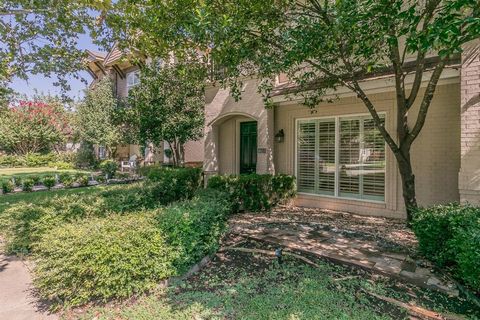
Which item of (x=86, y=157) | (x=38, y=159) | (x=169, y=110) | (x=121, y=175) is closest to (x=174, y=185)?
(x=169, y=110)

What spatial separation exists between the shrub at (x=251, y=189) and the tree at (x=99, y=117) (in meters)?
15.0

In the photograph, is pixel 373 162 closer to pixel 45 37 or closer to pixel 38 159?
pixel 45 37

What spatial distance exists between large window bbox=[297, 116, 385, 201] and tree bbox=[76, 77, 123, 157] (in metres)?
15.8

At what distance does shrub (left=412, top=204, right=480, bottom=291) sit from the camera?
3.74 metres

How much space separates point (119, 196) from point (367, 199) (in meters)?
7.21

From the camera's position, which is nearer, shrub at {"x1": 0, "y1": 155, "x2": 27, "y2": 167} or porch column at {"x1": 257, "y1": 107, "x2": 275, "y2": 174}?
porch column at {"x1": 257, "y1": 107, "x2": 275, "y2": 174}

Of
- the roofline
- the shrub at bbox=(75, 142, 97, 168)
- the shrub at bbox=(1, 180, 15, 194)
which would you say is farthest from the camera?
the shrub at bbox=(75, 142, 97, 168)

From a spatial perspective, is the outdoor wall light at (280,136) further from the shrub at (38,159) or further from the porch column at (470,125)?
the shrub at (38,159)

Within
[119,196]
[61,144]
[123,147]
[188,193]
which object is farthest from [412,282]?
[61,144]

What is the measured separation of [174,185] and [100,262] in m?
6.15

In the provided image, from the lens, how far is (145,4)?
7.55 meters

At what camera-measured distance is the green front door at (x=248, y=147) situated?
12.4m

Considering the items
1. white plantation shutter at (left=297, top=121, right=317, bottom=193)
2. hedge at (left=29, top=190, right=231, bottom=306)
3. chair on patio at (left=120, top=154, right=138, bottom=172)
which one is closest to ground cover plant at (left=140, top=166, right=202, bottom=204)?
hedge at (left=29, top=190, right=231, bottom=306)

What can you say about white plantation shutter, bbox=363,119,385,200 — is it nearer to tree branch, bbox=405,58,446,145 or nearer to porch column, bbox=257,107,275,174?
tree branch, bbox=405,58,446,145
